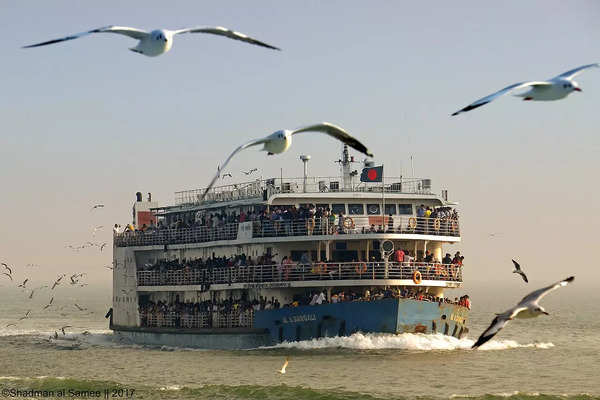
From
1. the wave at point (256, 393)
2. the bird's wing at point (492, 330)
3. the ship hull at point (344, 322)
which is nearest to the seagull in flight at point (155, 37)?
the bird's wing at point (492, 330)

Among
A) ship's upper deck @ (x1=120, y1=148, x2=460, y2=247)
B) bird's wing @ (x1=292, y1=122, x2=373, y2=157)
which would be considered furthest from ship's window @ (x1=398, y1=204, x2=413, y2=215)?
bird's wing @ (x1=292, y1=122, x2=373, y2=157)

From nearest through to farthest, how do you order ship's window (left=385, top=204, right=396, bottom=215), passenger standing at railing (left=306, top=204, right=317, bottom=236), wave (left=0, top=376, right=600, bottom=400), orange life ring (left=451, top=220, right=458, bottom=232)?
1. wave (left=0, top=376, right=600, bottom=400)
2. passenger standing at railing (left=306, top=204, right=317, bottom=236)
3. orange life ring (left=451, top=220, right=458, bottom=232)
4. ship's window (left=385, top=204, right=396, bottom=215)

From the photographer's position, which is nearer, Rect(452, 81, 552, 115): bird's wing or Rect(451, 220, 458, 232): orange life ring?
Rect(452, 81, 552, 115): bird's wing

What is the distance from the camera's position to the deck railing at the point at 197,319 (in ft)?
154

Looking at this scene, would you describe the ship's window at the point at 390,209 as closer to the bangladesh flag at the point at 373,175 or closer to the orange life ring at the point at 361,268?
the bangladesh flag at the point at 373,175

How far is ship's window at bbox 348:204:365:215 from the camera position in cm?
4691

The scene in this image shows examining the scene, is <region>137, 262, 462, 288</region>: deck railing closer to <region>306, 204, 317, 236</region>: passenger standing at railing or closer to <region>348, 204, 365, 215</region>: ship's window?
<region>306, 204, 317, 236</region>: passenger standing at railing

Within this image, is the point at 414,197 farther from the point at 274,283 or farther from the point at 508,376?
the point at 508,376

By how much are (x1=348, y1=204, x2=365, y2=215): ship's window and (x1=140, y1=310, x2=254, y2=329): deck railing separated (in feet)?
18.9

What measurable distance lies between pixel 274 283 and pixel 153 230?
37.6 ft

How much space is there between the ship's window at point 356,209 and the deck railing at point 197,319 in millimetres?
5753

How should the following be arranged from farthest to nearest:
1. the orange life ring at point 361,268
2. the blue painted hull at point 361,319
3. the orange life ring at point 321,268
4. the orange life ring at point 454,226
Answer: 1. the orange life ring at point 454,226
2. the orange life ring at point 321,268
3. the orange life ring at point 361,268
4. the blue painted hull at point 361,319

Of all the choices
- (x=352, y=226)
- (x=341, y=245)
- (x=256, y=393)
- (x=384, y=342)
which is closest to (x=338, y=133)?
(x=256, y=393)

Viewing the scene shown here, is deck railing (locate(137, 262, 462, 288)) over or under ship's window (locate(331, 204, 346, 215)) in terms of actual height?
under
